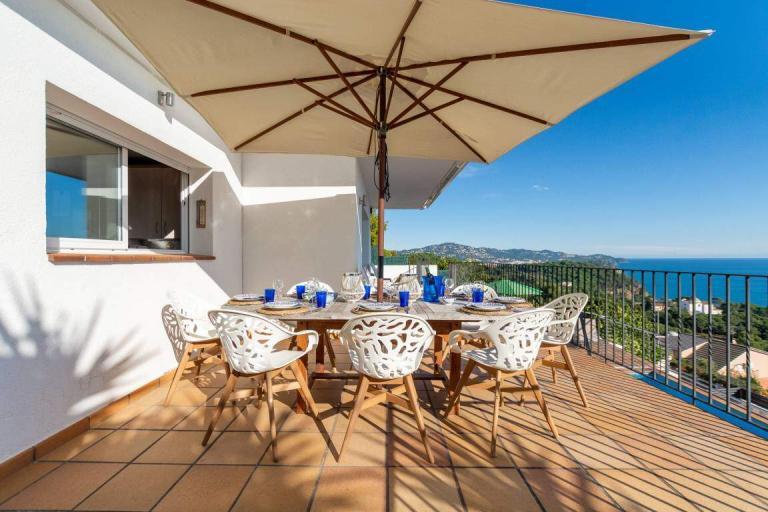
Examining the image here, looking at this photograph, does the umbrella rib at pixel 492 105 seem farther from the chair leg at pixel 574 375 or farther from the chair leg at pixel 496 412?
the chair leg at pixel 496 412

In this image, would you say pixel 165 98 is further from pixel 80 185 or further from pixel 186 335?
pixel 186 335

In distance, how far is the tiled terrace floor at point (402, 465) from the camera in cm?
168

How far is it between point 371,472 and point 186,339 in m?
1.67

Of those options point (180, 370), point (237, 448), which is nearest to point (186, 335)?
point (180, 370)

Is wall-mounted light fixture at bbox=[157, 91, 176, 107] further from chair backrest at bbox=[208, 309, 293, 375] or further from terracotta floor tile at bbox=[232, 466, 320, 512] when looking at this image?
terracotta floor tile at bbox=[232, 466, 320, 512]

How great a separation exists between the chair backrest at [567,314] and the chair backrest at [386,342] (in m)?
1.28

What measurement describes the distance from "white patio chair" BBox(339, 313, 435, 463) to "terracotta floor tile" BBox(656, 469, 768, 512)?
1.25 metres

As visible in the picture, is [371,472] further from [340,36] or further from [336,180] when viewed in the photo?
[336,180]

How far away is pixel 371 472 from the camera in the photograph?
187 cm

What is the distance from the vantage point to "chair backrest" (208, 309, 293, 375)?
2.05 metres

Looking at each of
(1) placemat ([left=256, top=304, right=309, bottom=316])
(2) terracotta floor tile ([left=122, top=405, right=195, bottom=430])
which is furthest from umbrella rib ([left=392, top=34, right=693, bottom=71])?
(2) terracotta floor tile ([left=122, top=405, right=195, bottom=430])

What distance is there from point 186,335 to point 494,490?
2.28 meters

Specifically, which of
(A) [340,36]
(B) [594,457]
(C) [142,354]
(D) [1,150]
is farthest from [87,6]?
(B) [594,457]

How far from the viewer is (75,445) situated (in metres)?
2.13
